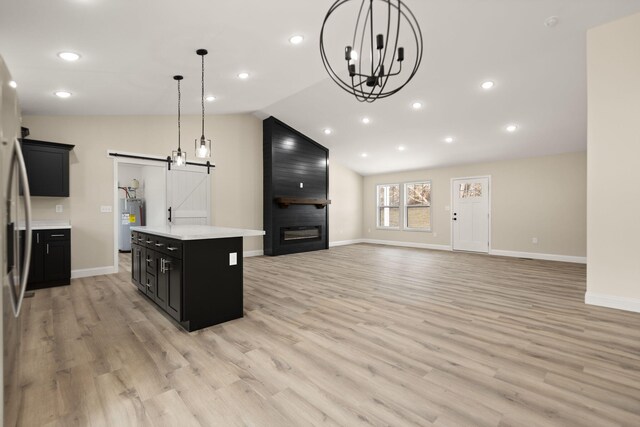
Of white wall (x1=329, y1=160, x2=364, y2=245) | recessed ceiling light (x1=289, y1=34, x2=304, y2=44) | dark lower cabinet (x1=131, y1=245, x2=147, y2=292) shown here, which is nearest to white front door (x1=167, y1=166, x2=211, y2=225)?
dark lower cabinet (x1=131, y1=245, x2=147, y2=292)

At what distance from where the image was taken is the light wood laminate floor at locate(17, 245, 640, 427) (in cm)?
167

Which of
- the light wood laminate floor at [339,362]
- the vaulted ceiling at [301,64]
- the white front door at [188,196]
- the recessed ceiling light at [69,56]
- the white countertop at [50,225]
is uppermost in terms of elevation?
the vaulted ceiling at [301,64]

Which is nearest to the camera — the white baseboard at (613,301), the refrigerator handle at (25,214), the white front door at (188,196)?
the refrigerator handle at (25,214)

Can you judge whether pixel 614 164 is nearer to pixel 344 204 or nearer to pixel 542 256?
pixel 542 256

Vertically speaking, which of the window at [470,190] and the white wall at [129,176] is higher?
the white wall at [129,176]

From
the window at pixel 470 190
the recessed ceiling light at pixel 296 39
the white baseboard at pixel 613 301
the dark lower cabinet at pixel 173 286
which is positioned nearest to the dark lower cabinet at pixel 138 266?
the dark lower cabinet at pixel 173 286

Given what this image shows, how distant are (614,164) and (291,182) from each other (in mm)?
5861

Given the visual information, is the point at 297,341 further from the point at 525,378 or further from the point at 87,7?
the point at 87,7

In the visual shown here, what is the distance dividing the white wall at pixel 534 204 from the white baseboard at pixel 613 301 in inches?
145

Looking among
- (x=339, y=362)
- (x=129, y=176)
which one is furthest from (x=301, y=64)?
(x=129, y=176)

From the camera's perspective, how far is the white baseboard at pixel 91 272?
16.3 ft

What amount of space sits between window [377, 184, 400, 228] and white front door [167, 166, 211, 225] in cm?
567

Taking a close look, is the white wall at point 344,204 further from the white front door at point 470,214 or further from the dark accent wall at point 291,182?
the white front door at point 470,214

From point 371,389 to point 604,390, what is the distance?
1.39 metres
